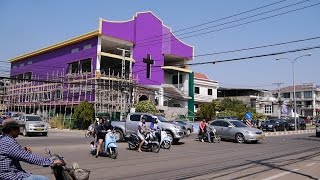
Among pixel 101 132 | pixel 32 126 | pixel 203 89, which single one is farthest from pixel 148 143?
pixel 203 89

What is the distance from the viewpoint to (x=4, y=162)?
5.01 m

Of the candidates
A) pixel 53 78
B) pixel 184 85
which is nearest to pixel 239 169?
pixel 53 78

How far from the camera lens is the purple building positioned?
156ft

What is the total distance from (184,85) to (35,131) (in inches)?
1391

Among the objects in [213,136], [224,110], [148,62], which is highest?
[148,62]

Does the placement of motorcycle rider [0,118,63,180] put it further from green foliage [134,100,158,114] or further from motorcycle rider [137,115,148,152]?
green foliage [134,100,158,114]

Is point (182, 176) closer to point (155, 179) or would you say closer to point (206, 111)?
point (155, 179)

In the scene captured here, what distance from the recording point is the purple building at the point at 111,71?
4756 centimetres

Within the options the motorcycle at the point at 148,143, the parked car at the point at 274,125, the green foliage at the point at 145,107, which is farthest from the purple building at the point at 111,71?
the motorcycle at the point at 148,143

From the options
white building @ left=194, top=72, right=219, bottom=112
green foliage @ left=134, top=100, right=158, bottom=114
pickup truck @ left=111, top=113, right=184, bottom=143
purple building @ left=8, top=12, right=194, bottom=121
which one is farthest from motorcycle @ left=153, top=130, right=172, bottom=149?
white building @ left=194, top=72, right=219, bottom=112

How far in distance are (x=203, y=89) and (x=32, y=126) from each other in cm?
4468

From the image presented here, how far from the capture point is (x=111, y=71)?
170 ft

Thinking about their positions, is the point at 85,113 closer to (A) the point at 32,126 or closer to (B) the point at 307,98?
(A) the point at 32,126

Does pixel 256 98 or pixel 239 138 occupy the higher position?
pixel 256 98
